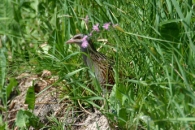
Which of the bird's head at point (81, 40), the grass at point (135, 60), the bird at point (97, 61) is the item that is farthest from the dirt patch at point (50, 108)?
the bird's head at point (81, 40)

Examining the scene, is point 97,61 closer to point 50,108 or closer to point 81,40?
point 81,40

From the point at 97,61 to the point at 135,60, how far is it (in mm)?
515

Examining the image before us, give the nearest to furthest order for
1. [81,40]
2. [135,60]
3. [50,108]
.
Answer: [135,60] < [81,40] < [50,108]

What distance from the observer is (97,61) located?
420 centimetres

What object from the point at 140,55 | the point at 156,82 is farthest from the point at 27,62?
the point at 156,82

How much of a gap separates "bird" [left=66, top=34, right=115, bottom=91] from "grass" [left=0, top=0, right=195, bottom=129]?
3.1 inches

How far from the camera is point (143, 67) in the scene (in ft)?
12.0

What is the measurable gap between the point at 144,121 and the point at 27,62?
1.81 metres

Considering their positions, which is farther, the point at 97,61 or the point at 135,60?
the point at 97,61

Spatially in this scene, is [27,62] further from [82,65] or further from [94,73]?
[94,73]

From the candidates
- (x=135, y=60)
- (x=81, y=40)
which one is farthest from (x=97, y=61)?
(x=135, y=60)

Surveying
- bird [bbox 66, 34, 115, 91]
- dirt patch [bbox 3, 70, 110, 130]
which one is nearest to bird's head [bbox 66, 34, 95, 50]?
bird [bbox 66, 34, 115, 91]

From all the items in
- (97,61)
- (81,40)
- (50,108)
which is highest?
(81,40)

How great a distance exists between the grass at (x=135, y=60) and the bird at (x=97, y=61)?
8 centimetres
